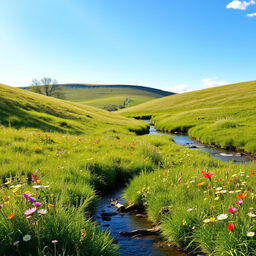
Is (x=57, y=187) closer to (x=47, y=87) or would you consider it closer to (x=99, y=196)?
(x=99, y=196)

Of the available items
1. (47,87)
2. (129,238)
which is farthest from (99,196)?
(47,87)

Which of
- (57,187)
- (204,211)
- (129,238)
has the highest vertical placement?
(57,187)

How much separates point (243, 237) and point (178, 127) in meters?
42.0

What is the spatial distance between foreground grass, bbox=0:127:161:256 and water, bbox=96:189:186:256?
0.75m

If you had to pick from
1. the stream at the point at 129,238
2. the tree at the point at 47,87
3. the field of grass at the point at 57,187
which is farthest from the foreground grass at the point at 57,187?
the tree at the point at 47,87

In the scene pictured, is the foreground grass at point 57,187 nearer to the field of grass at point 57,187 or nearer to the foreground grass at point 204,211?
the field of grass at point 57,187

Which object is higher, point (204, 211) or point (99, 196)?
point (204, 211)

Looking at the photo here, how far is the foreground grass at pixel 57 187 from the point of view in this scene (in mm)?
4164

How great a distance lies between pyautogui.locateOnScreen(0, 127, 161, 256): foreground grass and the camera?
164 inches

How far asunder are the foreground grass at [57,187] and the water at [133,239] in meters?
0.75

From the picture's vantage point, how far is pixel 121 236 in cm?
718

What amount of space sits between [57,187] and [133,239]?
270 centimetres

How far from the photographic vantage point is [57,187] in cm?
762

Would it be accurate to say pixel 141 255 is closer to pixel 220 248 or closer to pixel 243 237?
pixel 220 248
